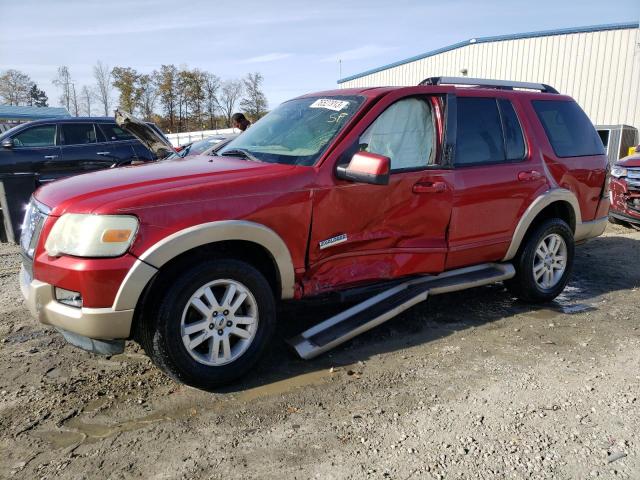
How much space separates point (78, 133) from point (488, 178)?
810cm

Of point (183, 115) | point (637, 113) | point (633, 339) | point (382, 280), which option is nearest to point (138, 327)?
point (382, 280)

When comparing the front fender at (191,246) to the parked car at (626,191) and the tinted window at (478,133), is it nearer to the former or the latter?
the tinted window at (478,133)

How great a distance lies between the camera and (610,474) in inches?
94.5

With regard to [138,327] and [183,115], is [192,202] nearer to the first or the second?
[138,327]

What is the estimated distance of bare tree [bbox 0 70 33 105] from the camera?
226ft

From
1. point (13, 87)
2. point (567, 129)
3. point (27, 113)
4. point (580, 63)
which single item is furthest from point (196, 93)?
point (567, 129)

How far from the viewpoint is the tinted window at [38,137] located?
933 cm

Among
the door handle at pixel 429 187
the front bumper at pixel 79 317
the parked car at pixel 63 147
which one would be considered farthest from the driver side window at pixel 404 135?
the parked car at pixel 63 147

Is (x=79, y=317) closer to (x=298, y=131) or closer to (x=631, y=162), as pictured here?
(x=298, y=131)

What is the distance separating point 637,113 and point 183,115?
165 feet

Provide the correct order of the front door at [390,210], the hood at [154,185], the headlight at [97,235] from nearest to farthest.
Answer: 1. the headlight at [97,235]
2. the hood at [154,185]
3. the front door at [390,210]

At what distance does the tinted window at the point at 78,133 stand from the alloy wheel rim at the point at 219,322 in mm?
7778

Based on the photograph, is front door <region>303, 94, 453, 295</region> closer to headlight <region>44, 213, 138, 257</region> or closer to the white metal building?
headlight <region>44, 213, 138, 257</region>

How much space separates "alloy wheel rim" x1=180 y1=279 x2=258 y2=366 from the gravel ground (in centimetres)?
25
